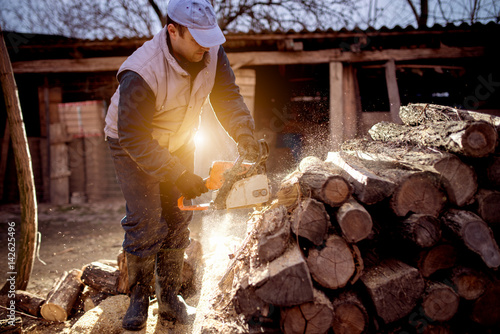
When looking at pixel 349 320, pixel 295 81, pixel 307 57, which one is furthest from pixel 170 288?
pixel 295 81

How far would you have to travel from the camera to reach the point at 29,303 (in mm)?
2424

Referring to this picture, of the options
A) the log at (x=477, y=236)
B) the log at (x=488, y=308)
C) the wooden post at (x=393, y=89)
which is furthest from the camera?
the wooden post at (x=393, y=89)

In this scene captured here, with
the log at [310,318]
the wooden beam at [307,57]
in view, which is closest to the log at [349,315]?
the log at [310,318]

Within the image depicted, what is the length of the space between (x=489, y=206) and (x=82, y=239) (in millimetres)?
5070

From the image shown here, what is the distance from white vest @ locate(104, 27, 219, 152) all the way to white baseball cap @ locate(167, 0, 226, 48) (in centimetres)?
21

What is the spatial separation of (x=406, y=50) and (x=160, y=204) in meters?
5.72

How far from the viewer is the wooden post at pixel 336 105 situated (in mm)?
5520

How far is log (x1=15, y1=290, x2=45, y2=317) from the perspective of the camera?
7.91 feet

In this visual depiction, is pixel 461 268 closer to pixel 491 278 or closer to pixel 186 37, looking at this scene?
pixel 491 278

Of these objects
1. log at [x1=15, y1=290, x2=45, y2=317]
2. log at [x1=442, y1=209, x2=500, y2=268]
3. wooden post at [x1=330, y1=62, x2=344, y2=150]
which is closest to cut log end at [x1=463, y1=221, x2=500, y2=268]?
log at [x1=442, y1=209, x2=500, y2=268]

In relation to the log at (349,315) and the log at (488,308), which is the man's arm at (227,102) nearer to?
the log at (349,315)

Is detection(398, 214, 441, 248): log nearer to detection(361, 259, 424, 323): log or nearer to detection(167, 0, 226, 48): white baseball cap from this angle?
detection(361, 259, 424, 323): log

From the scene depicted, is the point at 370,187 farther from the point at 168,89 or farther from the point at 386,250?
the point at 168,89

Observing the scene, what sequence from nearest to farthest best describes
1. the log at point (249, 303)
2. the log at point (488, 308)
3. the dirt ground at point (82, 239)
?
the log at point (249, 303) → the log at point (488, 308) → the dirt ground at point (82, 239)
